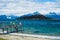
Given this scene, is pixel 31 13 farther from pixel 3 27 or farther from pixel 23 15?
pixel 3 27

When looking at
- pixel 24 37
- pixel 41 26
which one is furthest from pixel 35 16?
pixel 24 37

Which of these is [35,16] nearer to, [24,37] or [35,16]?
[35,16]

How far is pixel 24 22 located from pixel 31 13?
626 millimetres

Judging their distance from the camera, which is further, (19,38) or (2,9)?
(2,9)

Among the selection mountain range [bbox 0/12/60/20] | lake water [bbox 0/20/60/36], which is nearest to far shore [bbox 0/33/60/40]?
lake water [bbox 0/20/60/36]

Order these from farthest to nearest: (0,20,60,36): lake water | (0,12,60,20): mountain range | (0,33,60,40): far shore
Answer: (0,20,60,36): lake water → (0,12,60,20): mountain range → (0,33,60,40): far shore

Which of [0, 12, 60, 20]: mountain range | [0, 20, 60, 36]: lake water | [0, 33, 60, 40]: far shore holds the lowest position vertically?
[0, 33, 60, 40]: far shore

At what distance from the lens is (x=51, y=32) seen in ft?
33.4

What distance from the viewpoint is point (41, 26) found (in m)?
10.4

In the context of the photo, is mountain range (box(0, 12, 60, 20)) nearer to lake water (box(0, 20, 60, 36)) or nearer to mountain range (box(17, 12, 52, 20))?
mountain range (box(17, 12, 52, 20))

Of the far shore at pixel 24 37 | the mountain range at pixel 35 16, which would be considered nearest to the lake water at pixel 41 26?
the mountain range at pixel 35 16

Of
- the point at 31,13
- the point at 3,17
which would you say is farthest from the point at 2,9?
the point at 31,13

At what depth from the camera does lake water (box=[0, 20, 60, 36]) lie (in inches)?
395

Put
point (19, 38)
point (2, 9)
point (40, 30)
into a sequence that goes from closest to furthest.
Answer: point (19, 38)
point (2, 9)
point (40, 30)
